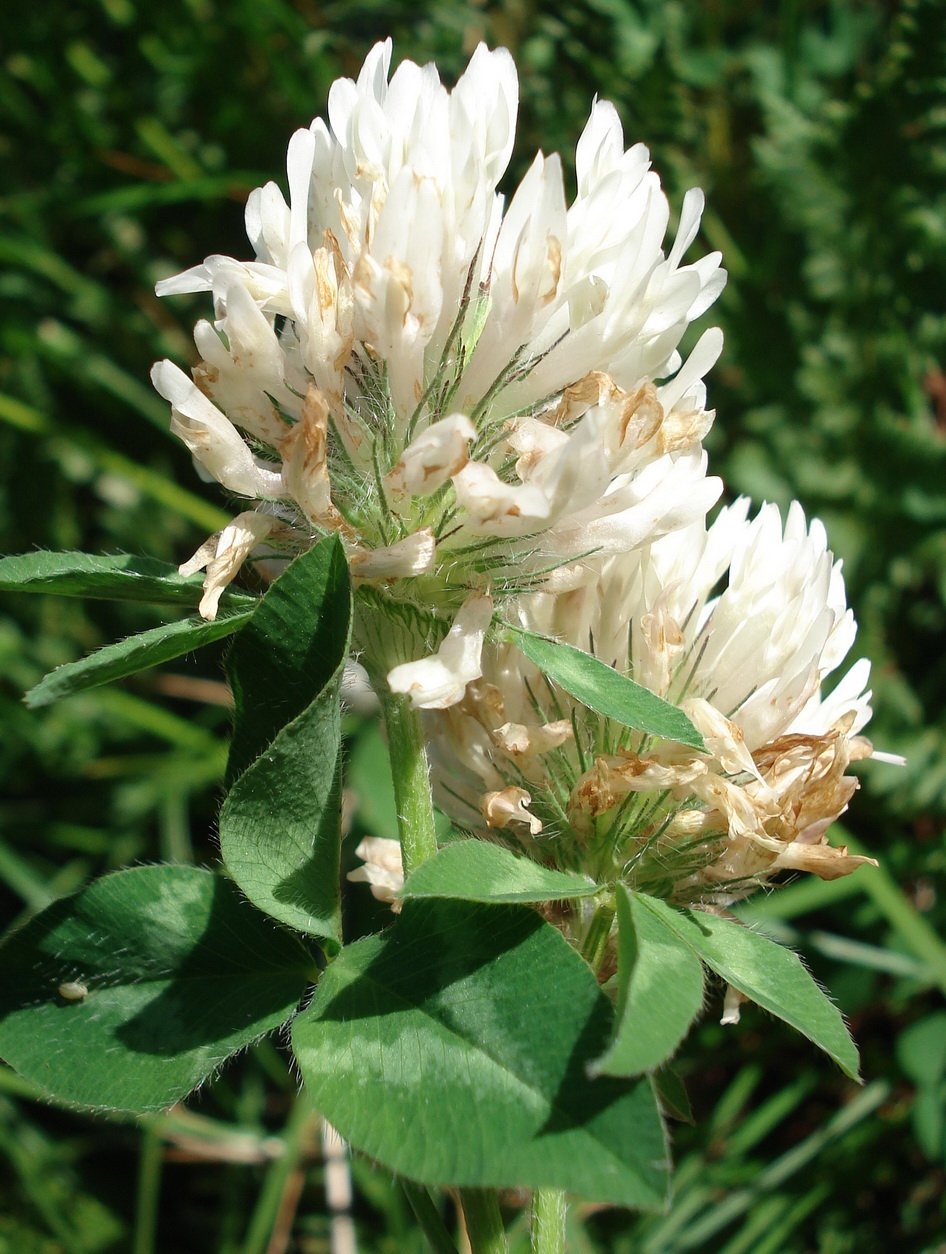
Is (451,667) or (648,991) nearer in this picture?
(648,991)

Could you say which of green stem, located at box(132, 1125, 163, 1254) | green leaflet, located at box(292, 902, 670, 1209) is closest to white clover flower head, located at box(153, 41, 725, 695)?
green leaflet, located at box(292, 902, 670, 1209)

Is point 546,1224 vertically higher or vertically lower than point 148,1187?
higher

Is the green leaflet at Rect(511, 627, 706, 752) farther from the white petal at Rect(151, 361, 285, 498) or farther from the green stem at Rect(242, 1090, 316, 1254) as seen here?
the green stem at Rect(242, 1090, 316, 1254)

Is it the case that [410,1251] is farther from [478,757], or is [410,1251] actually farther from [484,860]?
[484,860]

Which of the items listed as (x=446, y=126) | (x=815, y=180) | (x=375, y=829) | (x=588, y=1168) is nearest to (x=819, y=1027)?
(x=588, y=1168)

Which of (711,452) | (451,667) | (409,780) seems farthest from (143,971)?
(711,452)

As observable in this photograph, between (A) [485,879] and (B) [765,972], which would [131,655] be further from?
(B) [765,972]

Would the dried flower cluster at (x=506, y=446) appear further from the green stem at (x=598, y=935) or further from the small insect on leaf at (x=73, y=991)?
the small insect on leaf at (x=73, y=991)

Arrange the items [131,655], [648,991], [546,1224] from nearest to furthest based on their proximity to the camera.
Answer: [648,991], [131,655], [546,1224]
